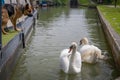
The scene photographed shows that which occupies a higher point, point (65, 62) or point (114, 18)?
point (65, 62)

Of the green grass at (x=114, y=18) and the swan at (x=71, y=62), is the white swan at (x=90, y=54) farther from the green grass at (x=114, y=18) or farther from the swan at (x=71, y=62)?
the green grass at (x=114, y=18)

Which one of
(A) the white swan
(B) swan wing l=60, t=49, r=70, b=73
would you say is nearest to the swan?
(B) swan wing l=60, t=49, r=70, b=73

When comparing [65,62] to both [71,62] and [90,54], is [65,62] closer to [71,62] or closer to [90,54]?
[71,62]

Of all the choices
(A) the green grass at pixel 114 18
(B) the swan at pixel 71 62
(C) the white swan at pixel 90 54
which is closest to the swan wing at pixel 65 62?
(B) the swan at pixel 71 62

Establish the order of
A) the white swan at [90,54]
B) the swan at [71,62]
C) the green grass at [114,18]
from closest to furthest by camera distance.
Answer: the swan at [71,62] < the white swan at [90,54] < the green grass at [114,18]

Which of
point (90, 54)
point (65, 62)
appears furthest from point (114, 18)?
point (65, 62)

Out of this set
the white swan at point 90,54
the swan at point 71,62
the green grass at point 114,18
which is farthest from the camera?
the green grass at point 114,18

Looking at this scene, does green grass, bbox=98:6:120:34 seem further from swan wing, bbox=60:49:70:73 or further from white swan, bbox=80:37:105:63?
swan wing, bbox=60:49:70:73

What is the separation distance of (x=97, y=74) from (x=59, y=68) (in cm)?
126

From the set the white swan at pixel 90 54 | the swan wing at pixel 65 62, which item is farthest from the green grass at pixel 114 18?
the swan wing at pixel 65 62

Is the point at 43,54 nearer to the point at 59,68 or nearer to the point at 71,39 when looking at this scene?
the point at 59,68

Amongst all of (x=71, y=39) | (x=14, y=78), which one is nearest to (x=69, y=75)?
(x=14, y=78)

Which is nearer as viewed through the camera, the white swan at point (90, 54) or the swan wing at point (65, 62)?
the swan wing at point (65, 62)

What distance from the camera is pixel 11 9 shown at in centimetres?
1357
